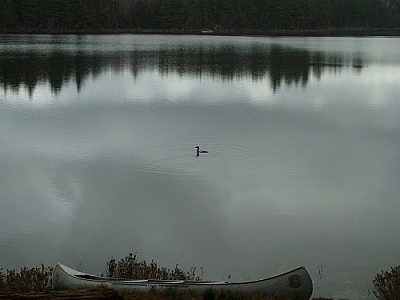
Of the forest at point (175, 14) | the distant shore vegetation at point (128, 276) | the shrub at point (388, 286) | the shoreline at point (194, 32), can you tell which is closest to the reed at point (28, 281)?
→ the distant shore vegetation at point (128, 276)

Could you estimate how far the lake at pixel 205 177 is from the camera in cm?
863

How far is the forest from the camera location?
61.0 m

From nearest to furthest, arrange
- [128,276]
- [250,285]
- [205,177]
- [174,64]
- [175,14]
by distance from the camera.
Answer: [250,285] < [128,276] < [205,177] < [174,64] < [175,14]

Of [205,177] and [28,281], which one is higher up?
[28,281]

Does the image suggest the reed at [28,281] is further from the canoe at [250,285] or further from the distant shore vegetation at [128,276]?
the canoe at [250,285]

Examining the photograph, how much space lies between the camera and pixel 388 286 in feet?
22.7

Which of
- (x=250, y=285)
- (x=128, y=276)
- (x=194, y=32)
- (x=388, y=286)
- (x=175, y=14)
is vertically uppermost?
(x=175, y=14)

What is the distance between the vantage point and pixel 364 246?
8984 mm

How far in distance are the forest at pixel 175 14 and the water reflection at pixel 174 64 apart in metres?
23.8

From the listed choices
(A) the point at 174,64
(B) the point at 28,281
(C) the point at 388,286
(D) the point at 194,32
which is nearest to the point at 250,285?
(C) the point at 388,286

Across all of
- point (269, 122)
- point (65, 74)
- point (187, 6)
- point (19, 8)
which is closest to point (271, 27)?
point (187, 6)

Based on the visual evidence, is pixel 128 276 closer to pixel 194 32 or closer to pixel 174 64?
pixel 174 64

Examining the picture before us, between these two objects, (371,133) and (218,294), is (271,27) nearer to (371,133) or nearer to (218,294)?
(371,133)

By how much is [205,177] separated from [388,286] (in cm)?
555
